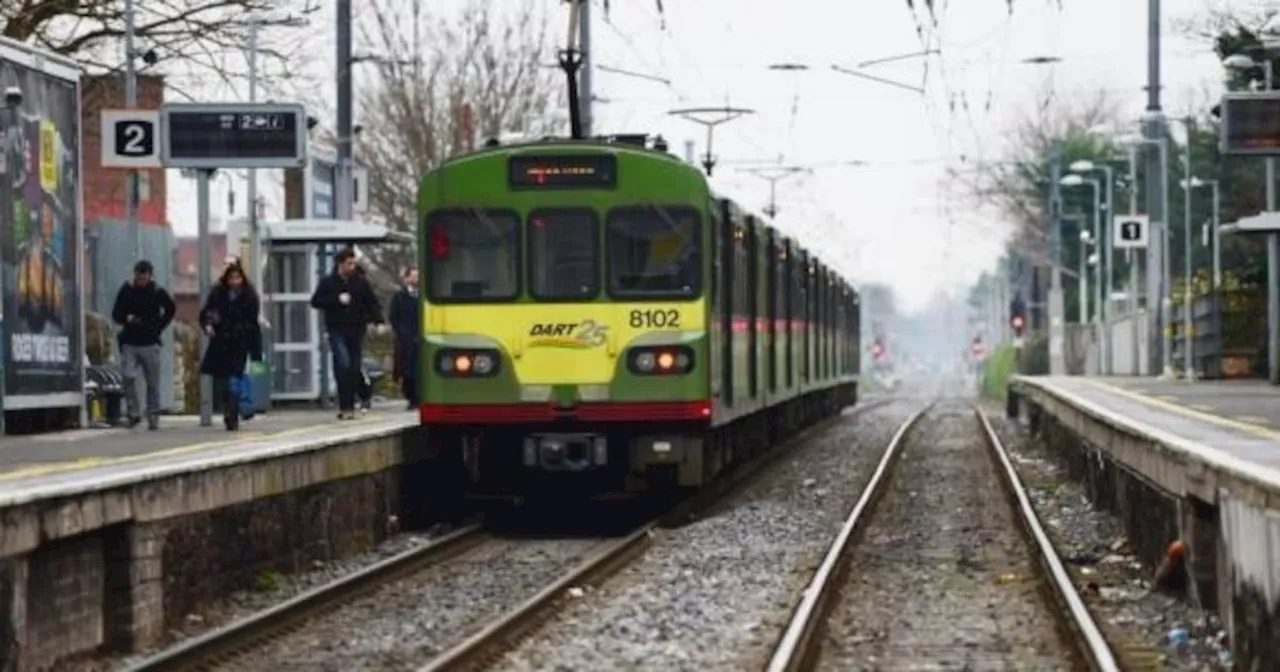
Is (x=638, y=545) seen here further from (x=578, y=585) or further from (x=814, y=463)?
(x=814, y=463)

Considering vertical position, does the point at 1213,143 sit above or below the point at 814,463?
above

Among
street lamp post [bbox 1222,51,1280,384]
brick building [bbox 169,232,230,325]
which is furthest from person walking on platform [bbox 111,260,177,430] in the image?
street lamp post [bbox 1222,51,1280,384]

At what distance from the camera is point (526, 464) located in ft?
72.0

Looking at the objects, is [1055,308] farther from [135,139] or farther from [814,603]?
[814,603]

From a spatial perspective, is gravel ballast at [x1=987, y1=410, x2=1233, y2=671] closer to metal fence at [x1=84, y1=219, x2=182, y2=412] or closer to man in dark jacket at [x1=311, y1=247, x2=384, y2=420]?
man in dark jacket at [x1=311, y1=247, x2=384, y2=420]

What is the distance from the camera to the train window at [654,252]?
21.8m

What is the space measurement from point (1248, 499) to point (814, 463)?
19.4 m

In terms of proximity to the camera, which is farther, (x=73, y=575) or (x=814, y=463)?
(x=814, y=463)

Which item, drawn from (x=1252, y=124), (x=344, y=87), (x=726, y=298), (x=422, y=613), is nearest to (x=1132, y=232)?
(x=1252, y=124)

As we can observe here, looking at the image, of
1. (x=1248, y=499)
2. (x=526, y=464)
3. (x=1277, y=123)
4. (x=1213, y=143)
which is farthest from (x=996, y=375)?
(x=1248, y=499)

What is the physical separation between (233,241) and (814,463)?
7.72 metres

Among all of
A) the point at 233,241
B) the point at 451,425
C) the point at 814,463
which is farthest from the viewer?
the point at 233,241

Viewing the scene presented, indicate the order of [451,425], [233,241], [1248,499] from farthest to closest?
1. [233,241]
2. [451,425]
3. [1248,499]

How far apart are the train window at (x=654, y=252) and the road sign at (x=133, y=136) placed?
5310mm
